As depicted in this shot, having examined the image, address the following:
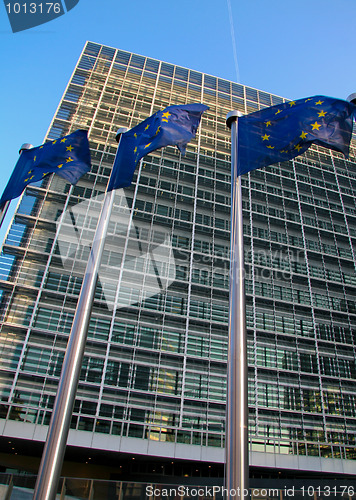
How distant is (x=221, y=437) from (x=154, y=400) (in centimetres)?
489

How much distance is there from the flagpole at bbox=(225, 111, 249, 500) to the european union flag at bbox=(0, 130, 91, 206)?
5.67 metres

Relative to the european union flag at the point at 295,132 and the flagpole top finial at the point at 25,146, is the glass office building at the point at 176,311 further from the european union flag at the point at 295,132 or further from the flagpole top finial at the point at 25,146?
the european union flag at the point at 295,132

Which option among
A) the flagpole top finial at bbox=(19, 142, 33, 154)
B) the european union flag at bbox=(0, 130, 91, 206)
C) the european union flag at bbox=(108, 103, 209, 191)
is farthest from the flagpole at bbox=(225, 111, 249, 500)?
the flagpole top finial at bbox=(19, 142, 33, 154)

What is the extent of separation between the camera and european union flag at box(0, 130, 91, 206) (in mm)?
11000

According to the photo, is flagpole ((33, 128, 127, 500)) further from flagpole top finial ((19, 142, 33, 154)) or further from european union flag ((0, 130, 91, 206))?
flagpole top finial ((19, 142, 33, 154))

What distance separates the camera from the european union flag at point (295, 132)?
29.4 ft

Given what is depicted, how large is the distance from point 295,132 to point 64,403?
801cm

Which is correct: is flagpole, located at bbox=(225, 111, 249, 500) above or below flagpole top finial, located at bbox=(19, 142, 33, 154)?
below

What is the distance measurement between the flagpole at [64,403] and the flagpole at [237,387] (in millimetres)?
2679

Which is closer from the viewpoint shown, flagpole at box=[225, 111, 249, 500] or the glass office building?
flagpole at box=[225, 111, 249, 500]

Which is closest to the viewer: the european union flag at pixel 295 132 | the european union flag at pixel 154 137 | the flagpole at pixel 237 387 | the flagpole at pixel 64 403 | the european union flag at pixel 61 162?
the flagpole at pixel 237 387

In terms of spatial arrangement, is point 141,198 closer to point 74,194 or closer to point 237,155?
point 74,194

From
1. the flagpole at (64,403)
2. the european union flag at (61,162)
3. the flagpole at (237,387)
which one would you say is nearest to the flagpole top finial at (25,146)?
the european union flag at (61,162)

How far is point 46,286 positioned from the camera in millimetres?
25062
